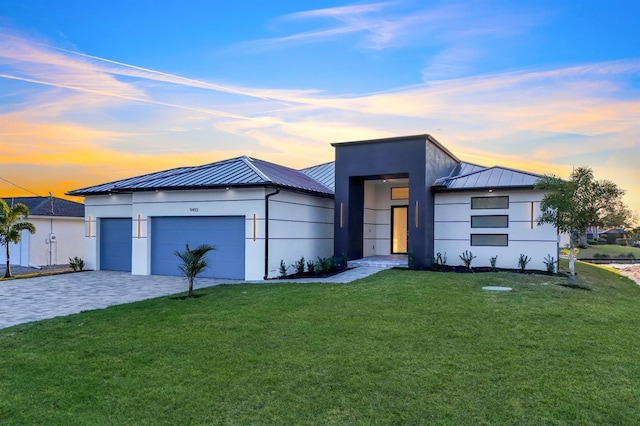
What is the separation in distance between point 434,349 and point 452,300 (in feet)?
11.2

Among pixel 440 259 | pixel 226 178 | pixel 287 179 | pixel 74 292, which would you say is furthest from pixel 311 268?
pixel 74 292

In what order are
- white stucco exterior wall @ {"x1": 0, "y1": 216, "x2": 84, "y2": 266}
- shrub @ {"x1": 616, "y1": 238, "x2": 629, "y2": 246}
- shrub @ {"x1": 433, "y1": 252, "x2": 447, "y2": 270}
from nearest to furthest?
shrub @ {"x1": 433, "y1": 252, "x2": 447, "y2": 270}
white stucco exterior wall @ {"x1": 0, "y1": 216, "x2": 84, "y2": 266}
shrub @ {"x1": 616, "y1": 238, "x2": 629, "y2": 246}

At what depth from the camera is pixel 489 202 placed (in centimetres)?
1550

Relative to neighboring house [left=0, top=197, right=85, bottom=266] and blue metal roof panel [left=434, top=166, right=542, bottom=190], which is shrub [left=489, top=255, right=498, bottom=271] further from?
neighboring house [left=0, top=197, right=85, bottom=266]

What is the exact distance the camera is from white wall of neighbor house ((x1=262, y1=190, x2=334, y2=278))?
45.1 feet

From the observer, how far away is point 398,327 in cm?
661

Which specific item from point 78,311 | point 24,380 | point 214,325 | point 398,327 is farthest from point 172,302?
point 398,327

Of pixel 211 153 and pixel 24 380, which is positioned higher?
pixel 211 153

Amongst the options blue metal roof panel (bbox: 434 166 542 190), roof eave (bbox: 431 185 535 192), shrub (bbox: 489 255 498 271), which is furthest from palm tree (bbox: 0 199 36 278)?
shrub (bbox: 489 255 498 271)

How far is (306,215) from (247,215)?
2787 millimetres

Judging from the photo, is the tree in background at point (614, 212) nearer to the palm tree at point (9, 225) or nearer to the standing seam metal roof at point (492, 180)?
the standing seam metal roof at point (492, 180)

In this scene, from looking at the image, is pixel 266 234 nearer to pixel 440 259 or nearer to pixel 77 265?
pixel 440 259

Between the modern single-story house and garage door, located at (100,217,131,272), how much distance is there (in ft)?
0.14

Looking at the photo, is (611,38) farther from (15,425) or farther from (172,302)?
(15,425)
